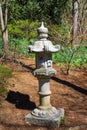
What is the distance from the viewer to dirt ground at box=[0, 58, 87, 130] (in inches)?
279

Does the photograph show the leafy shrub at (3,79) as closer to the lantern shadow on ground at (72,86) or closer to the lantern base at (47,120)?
the lantern base at (47,120)

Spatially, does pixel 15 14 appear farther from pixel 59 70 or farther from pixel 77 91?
pixel 77 91

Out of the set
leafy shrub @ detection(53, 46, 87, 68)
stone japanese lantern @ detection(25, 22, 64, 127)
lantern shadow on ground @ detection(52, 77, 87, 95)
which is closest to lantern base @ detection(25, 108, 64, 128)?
stone japanese lantern @ detection(25, 22, 64, 127)

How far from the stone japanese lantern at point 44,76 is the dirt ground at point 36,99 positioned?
6.6 inches

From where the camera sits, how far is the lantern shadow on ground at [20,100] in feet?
26.1

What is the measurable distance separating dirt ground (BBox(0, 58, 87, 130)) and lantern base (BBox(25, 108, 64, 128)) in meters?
0.09

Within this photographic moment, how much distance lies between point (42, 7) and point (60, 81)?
12.9 meters

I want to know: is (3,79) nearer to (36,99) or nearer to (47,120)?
(36,99)

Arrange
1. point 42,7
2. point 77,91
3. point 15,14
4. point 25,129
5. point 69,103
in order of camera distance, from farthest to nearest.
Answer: point 42,7 → point 15,14 → point 77,91 → point 69,103 → point 25,129

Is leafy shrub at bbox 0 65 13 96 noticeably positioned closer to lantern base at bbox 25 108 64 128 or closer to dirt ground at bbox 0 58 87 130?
dirt ground at bbox 0 58 87 130

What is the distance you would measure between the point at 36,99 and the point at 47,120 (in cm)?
166

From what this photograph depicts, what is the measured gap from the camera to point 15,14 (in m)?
21.1

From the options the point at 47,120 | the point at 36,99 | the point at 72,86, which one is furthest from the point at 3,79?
the point at 72,86

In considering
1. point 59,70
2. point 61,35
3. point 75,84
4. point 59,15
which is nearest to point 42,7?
point 59,15
